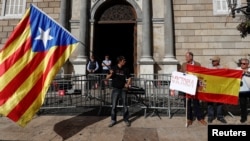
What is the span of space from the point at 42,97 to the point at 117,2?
A: 9.48m

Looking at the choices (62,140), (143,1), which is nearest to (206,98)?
(62,140)

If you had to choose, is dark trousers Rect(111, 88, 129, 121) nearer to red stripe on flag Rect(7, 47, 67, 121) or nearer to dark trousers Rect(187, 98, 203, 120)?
dark trousers Rect(187, 98, 203, 120)

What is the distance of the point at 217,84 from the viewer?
6715mm

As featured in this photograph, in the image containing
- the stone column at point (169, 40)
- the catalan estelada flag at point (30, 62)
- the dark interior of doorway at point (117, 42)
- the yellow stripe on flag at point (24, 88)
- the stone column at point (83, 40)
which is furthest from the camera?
the dark interior of doorway at point (117, 42)

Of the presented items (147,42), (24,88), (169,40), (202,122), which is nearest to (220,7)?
(169,40)

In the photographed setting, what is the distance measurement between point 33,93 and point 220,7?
10.9 meters

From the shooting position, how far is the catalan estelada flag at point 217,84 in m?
6.63

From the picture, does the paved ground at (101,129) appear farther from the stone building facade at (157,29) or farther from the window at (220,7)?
the window at (220,7)

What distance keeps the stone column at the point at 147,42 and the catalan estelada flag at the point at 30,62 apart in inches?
276

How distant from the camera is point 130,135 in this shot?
5586 mm

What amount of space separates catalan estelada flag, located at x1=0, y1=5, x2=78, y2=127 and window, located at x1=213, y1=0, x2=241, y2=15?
373 inches

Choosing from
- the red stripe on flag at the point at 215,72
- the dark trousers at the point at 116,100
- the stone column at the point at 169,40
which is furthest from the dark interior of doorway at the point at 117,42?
the red stripe on flag at the point at 215,72

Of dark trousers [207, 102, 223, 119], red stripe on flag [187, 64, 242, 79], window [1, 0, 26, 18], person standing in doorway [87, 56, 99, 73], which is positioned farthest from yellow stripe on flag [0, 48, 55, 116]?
window [1, 0, 26, 18]

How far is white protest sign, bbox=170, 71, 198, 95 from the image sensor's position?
21.1ft
